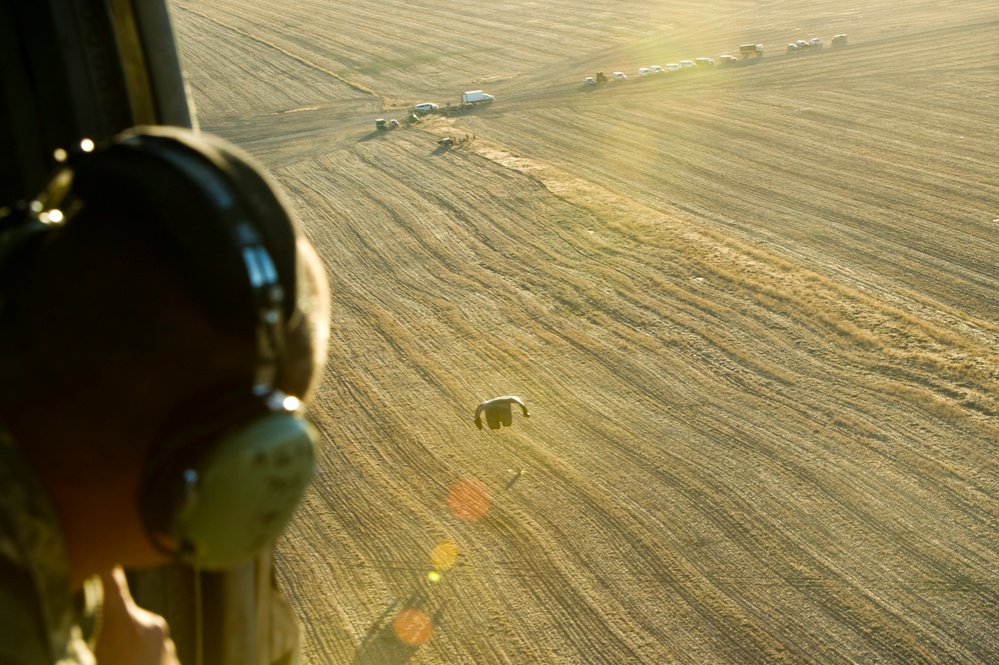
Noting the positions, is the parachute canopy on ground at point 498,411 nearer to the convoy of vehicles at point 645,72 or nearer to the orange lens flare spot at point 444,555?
the orange lens flare spot at point 444,555

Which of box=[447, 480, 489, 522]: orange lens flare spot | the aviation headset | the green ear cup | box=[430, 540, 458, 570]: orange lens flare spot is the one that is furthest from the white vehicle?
the green ear cup

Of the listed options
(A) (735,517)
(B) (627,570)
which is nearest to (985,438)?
(A) (735,517)

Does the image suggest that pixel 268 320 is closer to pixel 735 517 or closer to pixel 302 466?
pixel 302 466

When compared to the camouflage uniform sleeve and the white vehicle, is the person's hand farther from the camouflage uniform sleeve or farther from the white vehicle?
the white vehicle

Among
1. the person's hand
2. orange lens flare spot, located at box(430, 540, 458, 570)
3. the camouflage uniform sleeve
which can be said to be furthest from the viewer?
orange lens flare spot, located at box(430, 540, 458, 570)

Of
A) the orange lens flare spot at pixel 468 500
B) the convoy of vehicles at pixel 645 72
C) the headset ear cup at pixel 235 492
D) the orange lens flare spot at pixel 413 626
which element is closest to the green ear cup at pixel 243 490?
the headset ear cup at pixel 235 492

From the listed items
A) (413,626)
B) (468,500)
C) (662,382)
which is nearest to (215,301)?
(413,626)

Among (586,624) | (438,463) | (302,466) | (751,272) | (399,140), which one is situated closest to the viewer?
(302,466)
